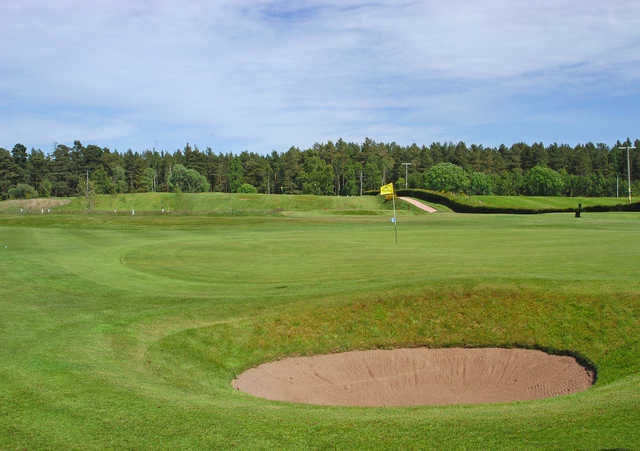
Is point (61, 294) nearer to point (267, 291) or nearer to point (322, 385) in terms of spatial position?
point (267, 291)

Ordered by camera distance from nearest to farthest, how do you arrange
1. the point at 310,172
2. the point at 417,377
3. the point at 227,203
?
the point at 417,377 → the point at 227,203 → the point at 310,172

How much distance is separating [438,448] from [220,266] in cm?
1733

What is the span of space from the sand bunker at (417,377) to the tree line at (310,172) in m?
141

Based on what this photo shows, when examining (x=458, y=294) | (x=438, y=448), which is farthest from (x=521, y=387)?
(x=438, y=448)

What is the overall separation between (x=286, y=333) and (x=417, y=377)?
138 inches

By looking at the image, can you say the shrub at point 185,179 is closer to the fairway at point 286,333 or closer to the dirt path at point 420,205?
the dirt path at point 420,205

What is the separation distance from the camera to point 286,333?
12.8 meters

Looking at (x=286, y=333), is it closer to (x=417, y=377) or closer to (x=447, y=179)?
(x=417, y=377)

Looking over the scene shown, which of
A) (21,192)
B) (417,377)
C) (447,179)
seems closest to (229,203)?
(447,179)

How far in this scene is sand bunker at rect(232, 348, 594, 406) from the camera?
10109 millimetres

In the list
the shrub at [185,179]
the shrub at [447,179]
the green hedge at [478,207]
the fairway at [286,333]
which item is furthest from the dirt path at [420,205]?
the shrub at [185,179]

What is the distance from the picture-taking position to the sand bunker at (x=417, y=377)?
1011cm

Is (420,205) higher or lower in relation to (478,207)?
higher

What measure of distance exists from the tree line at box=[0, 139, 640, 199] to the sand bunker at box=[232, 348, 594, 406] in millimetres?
141280
